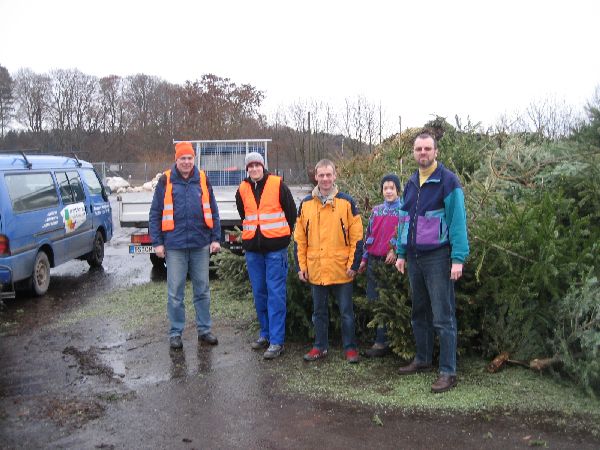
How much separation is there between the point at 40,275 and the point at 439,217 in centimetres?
651

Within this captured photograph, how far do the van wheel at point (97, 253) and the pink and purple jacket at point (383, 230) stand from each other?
23.4 feet

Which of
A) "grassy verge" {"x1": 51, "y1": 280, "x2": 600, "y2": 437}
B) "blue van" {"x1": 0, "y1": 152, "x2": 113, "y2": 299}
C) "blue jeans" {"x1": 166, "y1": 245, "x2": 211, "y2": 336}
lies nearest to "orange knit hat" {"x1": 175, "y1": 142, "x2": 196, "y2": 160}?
"blue jeans" {"x1": 166, "y1": 245, "x2": 211, "y2": 336}

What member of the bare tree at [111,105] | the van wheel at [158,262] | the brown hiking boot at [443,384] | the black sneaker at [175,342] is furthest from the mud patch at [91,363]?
the bare tree at [111,105]

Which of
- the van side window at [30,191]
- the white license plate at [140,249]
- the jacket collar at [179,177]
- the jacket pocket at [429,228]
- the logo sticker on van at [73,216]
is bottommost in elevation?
the white license plate at [140,249]

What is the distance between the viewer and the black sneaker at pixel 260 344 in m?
5.97

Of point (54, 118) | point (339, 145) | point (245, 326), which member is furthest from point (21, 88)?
point (245, 326)

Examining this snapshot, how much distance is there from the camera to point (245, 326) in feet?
22.4

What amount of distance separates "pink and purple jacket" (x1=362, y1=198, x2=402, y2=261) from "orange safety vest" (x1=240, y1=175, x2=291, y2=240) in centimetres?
80

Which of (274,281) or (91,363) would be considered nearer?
(91,363)

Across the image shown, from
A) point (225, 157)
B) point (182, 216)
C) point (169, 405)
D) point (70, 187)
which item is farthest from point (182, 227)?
point (225, 157)

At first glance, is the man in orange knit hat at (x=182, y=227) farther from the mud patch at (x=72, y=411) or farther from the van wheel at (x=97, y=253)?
the van wheel at (x=97, y=253)

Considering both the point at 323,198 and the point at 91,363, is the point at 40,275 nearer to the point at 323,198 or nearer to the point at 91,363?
the point at 91,363

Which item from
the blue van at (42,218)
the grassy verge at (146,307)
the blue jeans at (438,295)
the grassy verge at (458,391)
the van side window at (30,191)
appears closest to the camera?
the grassy verge at (458,391)

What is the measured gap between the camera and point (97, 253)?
37.3ft
